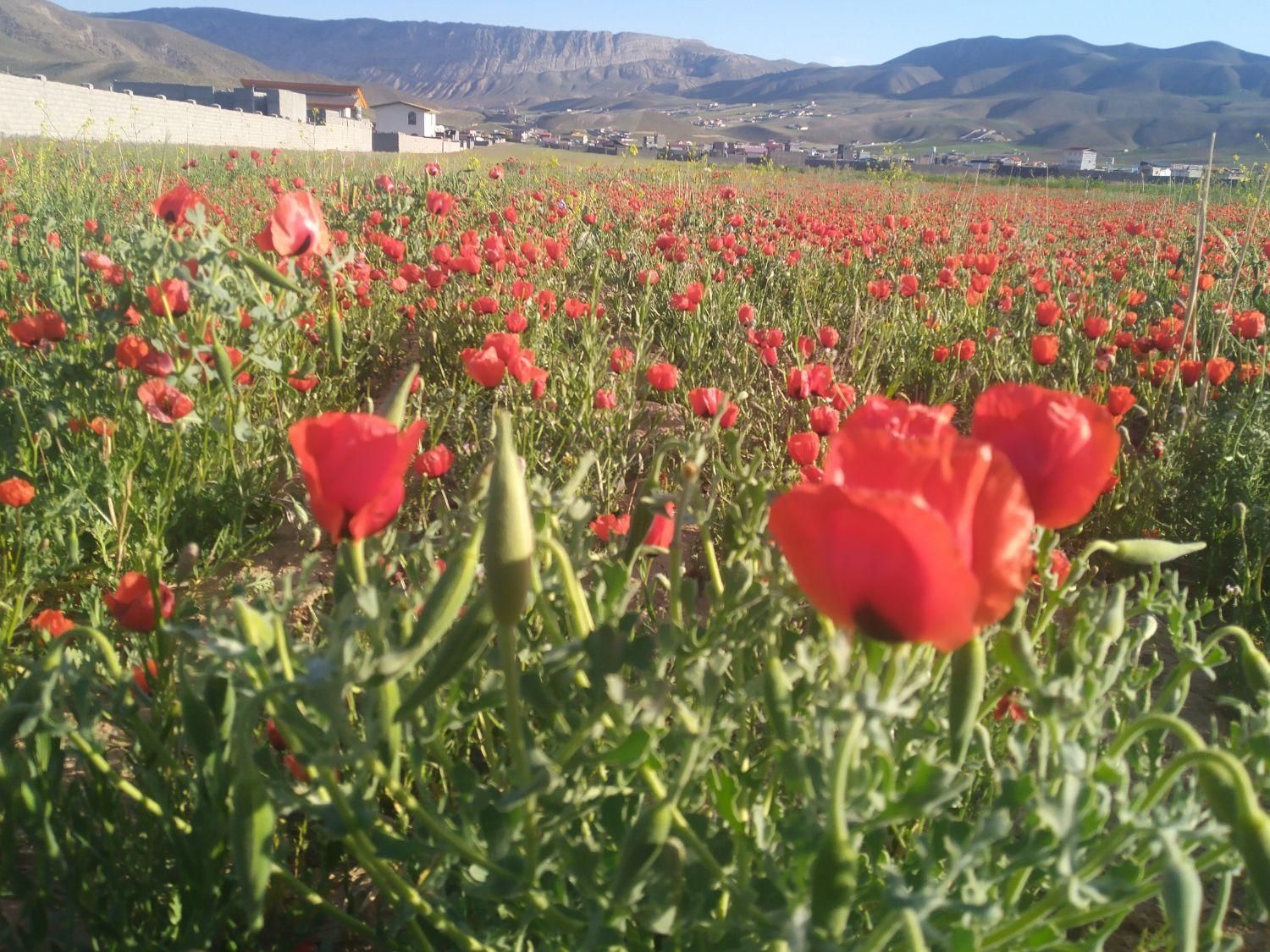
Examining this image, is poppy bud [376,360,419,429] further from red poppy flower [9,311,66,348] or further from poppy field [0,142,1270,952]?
red poppy flower [9,311,66,348]

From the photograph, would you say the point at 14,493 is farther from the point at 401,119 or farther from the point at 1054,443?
the point at 401,119

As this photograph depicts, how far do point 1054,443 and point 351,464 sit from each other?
62 centimetres

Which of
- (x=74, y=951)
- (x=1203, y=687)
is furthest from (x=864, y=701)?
(x=1203, y=687)

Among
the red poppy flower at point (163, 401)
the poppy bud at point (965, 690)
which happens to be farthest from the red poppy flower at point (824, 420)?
the red poppy flower at point (163, 401)

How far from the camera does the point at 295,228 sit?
1.98 m

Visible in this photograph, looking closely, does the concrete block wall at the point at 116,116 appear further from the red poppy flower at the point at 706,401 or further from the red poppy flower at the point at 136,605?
the red poppy flower at the point at 136,605

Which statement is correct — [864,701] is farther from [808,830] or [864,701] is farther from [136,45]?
[136,45]

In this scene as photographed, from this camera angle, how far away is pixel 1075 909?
0.86 m

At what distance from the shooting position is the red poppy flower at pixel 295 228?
76.8 inches

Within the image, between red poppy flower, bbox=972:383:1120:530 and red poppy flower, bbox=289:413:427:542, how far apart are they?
53 centimetres

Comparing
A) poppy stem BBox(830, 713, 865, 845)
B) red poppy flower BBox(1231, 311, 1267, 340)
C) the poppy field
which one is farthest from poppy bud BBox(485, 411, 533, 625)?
red poppy flower BBox(1231, 311, 1267, 340)

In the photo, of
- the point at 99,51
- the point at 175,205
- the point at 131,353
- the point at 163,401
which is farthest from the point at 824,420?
the point at 99,51

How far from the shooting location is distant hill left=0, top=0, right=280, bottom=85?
11825 cm

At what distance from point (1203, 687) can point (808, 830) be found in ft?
6.70
